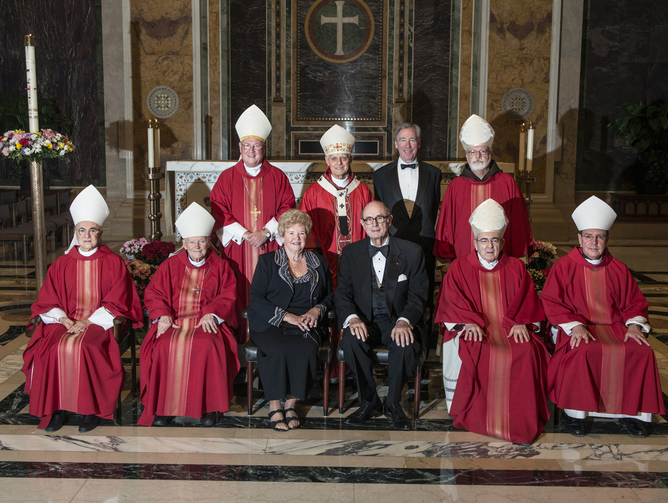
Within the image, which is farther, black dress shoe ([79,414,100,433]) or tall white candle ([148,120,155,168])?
tall white candle ([148,120,155,168])

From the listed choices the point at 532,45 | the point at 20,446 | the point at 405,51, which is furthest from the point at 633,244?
the point at 20,446

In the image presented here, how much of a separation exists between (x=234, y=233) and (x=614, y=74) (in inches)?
315

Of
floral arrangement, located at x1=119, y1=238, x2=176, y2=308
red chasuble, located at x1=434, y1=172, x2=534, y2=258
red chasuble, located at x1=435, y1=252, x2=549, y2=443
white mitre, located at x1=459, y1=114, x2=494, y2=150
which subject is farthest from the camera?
floral arrangement, located at x1=119, y1=238, x2=176, y2=308

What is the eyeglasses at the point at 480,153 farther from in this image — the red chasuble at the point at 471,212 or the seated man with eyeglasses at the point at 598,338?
the seated man with eyeglasses at the point at 598,338

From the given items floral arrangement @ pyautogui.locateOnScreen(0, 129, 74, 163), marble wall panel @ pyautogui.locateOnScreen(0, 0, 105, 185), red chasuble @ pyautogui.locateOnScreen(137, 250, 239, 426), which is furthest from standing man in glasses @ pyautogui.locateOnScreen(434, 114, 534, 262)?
marble wall panel @ pyautogui.locateOnScreen(0, 0, 105, 185)

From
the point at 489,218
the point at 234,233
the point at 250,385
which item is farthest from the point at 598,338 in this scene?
the point at 234,233

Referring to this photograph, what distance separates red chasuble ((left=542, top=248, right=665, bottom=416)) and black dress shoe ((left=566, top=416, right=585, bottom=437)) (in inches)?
4.1

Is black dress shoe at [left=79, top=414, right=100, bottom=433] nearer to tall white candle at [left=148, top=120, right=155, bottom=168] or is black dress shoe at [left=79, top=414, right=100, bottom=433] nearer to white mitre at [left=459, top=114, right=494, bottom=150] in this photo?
tall white candle at [left=148, top=120, right=155, bottom=168]

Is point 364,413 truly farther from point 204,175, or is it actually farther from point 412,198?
point 204,175

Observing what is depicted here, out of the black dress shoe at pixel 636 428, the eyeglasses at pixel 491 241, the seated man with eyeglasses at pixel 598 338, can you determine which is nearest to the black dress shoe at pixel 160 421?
the eyeglasses at pixel 491 241

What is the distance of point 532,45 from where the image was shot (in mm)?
9938

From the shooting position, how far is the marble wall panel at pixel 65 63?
1052 cm

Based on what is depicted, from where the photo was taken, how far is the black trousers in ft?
13.8

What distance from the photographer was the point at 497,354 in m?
4.10
